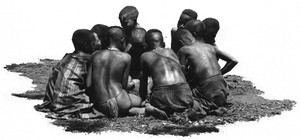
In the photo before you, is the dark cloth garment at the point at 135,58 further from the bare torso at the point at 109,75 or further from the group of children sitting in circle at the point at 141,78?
the bare torso at the point at 109,75

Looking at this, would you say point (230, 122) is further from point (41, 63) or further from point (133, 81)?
point (41, 63)

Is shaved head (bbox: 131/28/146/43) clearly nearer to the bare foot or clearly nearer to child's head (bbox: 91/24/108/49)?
child's head (bbox: 91/24/108/49)

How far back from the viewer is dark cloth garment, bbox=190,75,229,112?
11.4 metres

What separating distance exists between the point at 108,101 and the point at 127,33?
2596 mm

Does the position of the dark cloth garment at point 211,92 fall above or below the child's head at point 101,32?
below

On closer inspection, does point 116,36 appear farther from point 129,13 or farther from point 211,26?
point 211,26

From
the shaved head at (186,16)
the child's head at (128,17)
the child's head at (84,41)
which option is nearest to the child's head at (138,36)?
the child's head at (84,41)

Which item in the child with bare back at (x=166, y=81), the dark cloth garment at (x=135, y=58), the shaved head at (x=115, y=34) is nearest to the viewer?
the child with bare back at (x=166, y=81)

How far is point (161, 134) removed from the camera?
9992 mm

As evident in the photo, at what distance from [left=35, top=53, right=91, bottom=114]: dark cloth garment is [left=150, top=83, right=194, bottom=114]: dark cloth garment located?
1230 millimetres

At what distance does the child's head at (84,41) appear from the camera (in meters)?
11.5

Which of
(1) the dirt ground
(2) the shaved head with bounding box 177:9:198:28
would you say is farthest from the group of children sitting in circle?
(2) the shaved head with bounding box 177:9:198:28

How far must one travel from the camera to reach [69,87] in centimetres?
1134

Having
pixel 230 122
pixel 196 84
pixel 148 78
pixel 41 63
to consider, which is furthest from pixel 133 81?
pixel 41 63
